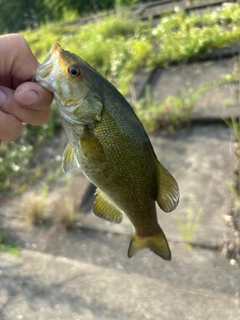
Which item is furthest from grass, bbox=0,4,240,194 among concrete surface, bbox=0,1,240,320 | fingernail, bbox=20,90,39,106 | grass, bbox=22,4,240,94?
fingernail, bbox=20,90,39,106

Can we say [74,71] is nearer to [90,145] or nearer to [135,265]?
[90,145]

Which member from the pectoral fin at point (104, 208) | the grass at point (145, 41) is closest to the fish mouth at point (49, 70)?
the pectoral fin at point (104, 208)

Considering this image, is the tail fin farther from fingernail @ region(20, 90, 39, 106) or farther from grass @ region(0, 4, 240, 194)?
grass @ region(0, 4, 240, 194)

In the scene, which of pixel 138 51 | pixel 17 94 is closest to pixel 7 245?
pixel 17 94

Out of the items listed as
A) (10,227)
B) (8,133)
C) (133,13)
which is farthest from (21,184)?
(133,13)

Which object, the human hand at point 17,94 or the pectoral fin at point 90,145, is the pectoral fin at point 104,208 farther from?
the human hand at point 17,94

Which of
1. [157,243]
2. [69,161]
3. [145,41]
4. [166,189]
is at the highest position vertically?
[69,161]

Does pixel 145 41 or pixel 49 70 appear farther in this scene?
pixel 145 41
